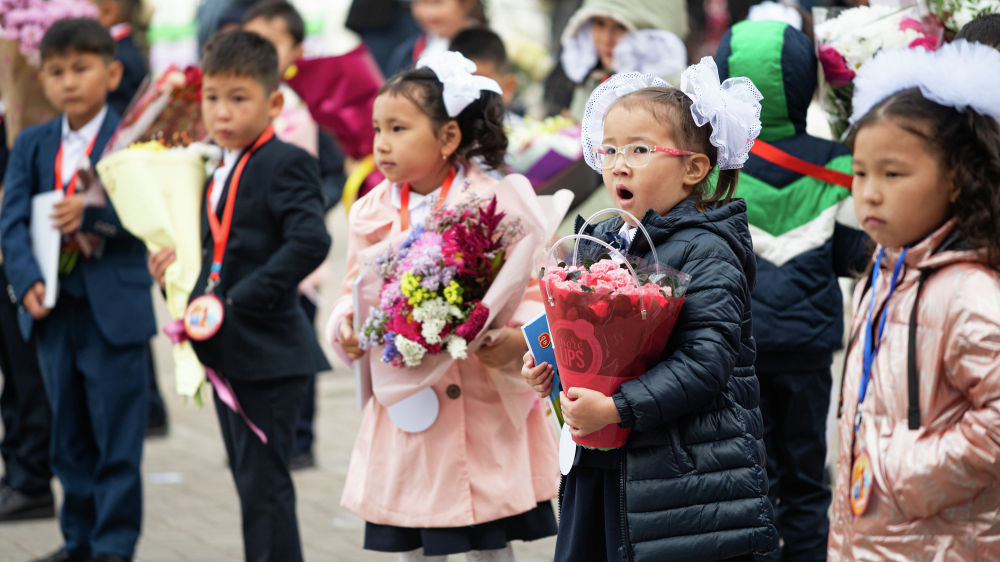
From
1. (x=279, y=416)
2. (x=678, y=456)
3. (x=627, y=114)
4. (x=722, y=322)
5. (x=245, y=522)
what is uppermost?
(x=627, y=114)

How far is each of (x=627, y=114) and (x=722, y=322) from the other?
0.62 meters

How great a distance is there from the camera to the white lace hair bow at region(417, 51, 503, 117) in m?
4.16

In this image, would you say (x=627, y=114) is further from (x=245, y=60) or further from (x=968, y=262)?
(x=245, y=60)

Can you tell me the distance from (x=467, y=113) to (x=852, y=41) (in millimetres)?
1385

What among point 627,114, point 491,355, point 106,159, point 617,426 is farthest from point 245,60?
point 617,426

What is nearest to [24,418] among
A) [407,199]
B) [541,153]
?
[541,153]

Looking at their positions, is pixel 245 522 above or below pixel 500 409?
below

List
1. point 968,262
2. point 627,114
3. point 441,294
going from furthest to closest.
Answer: point 441,294, point 627,114, point 968,262

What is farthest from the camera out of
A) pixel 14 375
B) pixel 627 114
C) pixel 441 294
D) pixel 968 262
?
pixel 14 375

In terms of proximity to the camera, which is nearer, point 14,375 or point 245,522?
point 245,522

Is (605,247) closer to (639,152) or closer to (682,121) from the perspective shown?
(639,152)

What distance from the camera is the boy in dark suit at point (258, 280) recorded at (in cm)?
462

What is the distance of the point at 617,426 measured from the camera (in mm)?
3033

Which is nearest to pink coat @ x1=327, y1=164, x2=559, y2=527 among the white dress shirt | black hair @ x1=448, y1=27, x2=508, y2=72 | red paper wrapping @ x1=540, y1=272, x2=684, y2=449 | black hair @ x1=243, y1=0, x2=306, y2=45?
red paper wrapping @ x1=540, y1=272, x2=684, y2=449
